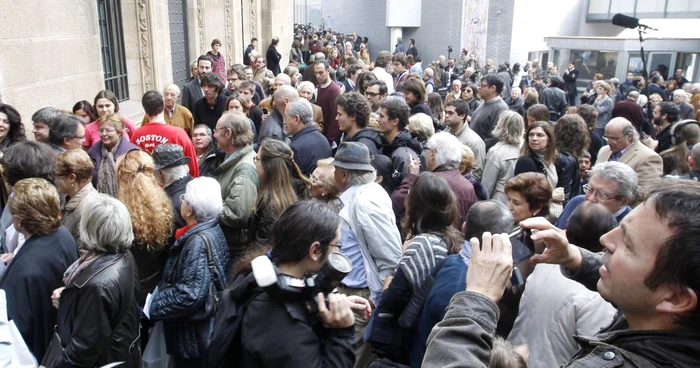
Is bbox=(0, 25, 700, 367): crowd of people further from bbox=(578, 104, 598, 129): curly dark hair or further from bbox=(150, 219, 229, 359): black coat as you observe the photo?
bbox=(578, 104, 598, 129): curly dark hair

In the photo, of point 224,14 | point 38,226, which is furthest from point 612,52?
point 38,226

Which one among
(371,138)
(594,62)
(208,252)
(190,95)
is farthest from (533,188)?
(594,62)

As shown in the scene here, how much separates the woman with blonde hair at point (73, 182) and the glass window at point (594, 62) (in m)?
23.1

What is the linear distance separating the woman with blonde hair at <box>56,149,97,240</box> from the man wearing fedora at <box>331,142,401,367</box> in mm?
1714

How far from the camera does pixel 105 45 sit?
8789mm

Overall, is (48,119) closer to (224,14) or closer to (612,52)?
(224,14)

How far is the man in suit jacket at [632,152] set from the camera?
528 centimetres

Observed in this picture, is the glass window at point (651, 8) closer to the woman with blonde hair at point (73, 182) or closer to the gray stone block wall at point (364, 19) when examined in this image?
the gray stone block wall at point (364, 19)

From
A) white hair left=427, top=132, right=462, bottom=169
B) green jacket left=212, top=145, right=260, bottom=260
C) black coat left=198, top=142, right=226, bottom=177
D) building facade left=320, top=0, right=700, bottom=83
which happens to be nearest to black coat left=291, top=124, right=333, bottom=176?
black coat left=198, top=142, right=226, bottom=177

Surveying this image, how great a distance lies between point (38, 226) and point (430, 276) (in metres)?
2.20

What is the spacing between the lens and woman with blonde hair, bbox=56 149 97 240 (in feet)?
Answer: 12.0

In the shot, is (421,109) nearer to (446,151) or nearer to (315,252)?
(446,151)

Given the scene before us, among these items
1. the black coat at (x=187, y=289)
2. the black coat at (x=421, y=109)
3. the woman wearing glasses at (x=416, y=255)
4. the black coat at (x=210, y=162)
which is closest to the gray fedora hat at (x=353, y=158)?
the woman wearing glasses at (x=416, y=255)

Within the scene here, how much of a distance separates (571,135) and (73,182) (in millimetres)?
4613
